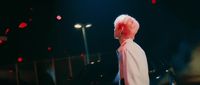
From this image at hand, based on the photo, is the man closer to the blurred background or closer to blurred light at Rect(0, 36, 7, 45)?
the blurred background

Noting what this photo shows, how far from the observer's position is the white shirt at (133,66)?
3.21 metres

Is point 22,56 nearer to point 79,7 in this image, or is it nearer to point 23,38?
point 23,38

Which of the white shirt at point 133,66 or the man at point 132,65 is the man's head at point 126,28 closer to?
the man at point 132,65

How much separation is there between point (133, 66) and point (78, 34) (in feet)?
23.7

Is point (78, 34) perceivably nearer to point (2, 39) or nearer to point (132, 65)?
point (2, 39)

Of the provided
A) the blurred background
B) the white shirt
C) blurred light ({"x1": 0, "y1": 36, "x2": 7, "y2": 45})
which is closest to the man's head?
the white shirt

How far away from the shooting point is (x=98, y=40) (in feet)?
34.5

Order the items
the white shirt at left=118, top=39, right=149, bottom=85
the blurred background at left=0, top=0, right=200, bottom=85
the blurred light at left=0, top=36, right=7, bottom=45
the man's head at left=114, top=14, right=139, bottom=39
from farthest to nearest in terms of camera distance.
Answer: the blurred background at left=0, top=0, right=200, bottom=85 → the blurred light at left=0, top=36, right=7, bottom=45 → the man's head at left=114, top=14, right=139, bottom=39 → the white shirt at left=118, top=39, right=149, bottom=85

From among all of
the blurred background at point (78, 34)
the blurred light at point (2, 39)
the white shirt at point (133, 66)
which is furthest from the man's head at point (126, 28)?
the blurred light at point (2, 39)

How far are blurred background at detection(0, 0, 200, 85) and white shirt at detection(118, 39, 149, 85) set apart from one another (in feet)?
19.9

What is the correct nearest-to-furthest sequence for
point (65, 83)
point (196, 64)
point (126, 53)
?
point (126, 53) < point (196, 64) < point (65, 83)

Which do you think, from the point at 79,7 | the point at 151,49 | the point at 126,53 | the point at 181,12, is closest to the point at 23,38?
the point at 79,7

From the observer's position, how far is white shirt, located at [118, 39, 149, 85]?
10.5 feet

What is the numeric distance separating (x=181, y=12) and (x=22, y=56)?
3822 mm
